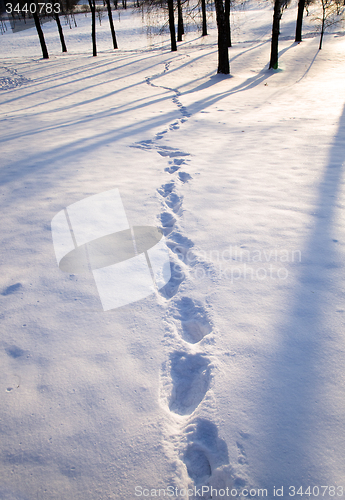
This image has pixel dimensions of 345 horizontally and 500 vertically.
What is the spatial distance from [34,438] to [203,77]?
36.8 ft

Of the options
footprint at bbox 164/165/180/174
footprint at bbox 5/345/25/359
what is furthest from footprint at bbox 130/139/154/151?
footprint at bbox 5/345/25/359

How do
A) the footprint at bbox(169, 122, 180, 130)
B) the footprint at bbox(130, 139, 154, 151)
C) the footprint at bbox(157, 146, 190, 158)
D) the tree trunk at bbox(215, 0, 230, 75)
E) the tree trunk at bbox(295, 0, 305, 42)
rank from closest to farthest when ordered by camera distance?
the footprint at bbox(157, 146, 190, 158), the footprint at bbox(130, 139, 154, 151), the footprint at bbox(169, 122, 180, 130), the tree trunk at bbox(215, 0, 230, 75), the tree trunk at bbox(295, 0, 305, 42)

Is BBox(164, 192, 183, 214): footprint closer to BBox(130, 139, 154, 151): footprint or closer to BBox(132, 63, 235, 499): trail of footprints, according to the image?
BBox(132, 63, 235, 499): trail of footprints

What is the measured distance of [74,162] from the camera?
380 centimetres

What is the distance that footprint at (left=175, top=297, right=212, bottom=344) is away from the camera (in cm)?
172

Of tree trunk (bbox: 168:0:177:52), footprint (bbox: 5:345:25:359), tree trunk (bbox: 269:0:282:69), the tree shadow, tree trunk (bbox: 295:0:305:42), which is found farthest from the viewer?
Answer: tree trunk (bbox: 168:0:177:52)

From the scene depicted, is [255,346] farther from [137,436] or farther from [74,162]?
[74,162]

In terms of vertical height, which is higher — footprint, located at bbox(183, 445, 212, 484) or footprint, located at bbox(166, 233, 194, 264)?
footprint, located at bbox(166, 233, 194, 264)

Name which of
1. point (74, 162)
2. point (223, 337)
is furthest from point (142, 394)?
point (74, 162)

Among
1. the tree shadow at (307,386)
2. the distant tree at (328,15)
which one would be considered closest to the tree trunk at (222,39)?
the distant tree at (328,15)

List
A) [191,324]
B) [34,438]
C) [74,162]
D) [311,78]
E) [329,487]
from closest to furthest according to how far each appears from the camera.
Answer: [329,487], [34,438], [191,324], [74,162], [311,78]

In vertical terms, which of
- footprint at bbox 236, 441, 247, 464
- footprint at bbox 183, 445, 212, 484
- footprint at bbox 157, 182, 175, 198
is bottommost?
footprint at bbox 183, 445, 212, 484

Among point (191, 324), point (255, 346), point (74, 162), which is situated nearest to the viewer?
point (255, 346)

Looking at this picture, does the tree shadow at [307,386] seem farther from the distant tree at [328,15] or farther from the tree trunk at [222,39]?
the distant tree at [328,15]
